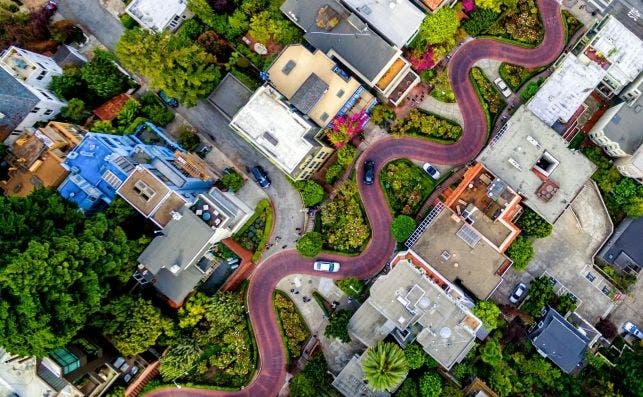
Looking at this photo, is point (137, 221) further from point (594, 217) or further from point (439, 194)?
point (594, 217)

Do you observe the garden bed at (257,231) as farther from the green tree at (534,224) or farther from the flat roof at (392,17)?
the green tree at (534,224)

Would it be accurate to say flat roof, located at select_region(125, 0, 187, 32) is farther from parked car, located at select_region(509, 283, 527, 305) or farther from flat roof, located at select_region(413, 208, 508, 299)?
parked car, located at select_region(509, 283, 527, 305)

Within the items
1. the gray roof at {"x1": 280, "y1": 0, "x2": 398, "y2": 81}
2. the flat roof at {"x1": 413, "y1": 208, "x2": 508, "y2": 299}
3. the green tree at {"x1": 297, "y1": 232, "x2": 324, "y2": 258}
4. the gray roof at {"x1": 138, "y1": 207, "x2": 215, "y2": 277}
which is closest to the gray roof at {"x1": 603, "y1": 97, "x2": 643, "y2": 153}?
the flat roof at {"x1": 413, "y1": 208, "x2": 508, "y2": 299}

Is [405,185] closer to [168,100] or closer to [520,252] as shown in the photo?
[520,252]

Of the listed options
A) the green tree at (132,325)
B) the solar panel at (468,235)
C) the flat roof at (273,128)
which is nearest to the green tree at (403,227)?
the solar panel at (468,235)

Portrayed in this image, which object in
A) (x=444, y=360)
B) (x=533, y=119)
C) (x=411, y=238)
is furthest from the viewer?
(x=411, y=238)

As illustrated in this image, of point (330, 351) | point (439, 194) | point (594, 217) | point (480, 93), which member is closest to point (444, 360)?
point (330, 351)

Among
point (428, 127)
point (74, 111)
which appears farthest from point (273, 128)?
point (74, 111)
